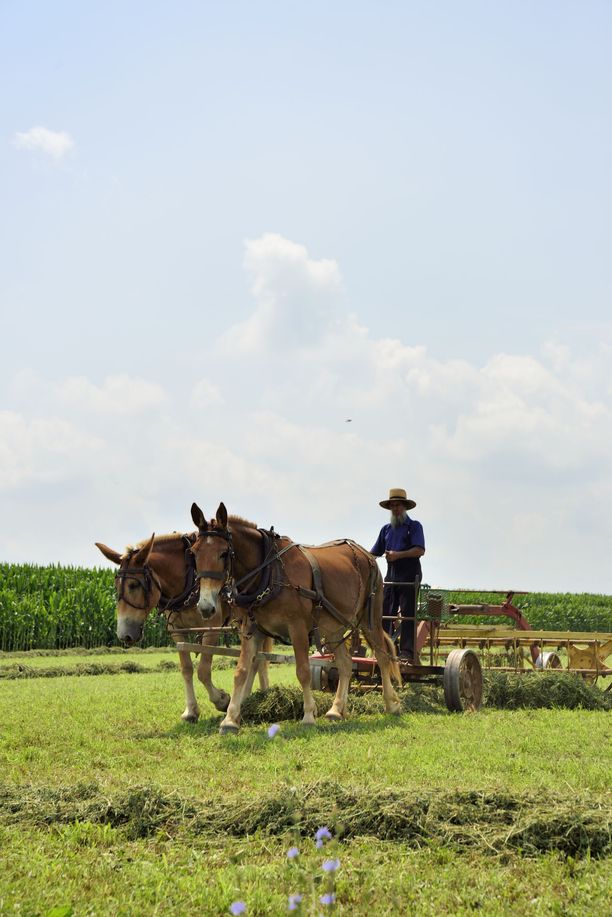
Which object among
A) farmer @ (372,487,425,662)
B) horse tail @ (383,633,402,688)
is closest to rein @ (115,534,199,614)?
horse tail @ (383,633,402,688)

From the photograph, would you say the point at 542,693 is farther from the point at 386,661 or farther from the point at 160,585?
the point at 160,585

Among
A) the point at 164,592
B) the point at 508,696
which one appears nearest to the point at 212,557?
the point at 164,592

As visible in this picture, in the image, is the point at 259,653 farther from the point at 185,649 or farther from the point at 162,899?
the point at 162,899

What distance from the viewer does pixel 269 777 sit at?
7.23 meters

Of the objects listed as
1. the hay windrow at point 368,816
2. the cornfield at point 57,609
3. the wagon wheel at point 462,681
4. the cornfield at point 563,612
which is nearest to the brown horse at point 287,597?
the wagon wheel at point 462,681

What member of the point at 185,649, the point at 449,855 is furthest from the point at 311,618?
the point at 449,855

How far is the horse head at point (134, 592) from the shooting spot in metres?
10.4

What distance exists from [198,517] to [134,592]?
1.25 metres

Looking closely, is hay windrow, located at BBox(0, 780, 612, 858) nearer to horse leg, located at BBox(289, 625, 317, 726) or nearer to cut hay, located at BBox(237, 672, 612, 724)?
horse leg, located at BBox(289, 625, 317, 726)

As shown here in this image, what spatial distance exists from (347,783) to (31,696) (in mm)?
8107

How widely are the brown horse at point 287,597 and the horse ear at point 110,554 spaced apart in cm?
133

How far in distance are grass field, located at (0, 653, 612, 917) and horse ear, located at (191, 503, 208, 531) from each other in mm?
2226

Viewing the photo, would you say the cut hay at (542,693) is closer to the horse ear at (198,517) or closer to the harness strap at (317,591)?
the harness strap at (317,591)

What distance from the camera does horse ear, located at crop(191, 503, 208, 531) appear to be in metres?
9.96
